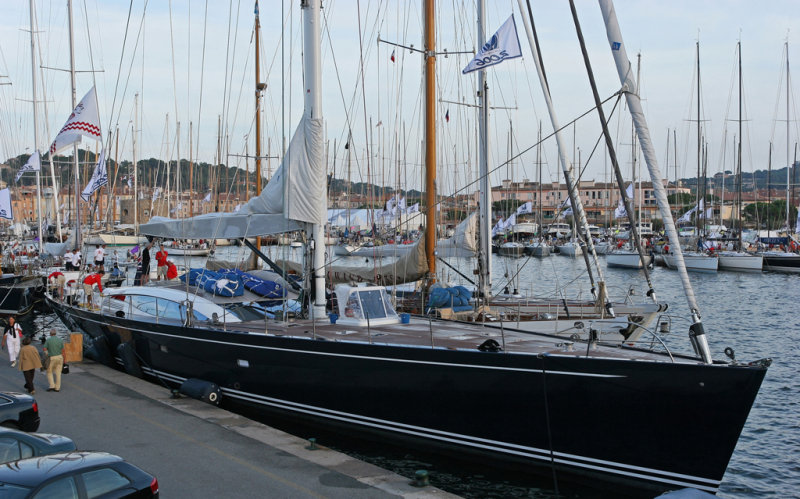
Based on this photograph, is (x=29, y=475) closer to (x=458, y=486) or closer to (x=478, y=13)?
(x=458, y=486)

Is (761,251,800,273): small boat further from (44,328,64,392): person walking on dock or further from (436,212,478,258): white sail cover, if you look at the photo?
(44,328,64,392): person walking on dock

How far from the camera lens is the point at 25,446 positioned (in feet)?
27.9

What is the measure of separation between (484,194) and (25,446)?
1442cm

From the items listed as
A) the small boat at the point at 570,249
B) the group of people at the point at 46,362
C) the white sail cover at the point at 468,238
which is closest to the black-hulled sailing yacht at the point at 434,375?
the group of people at the point at 46,362

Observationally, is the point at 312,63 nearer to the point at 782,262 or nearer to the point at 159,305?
the point at 159,305

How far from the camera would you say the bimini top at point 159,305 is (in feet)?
53.9

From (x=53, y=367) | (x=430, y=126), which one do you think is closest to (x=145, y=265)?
(x=53, y=367)

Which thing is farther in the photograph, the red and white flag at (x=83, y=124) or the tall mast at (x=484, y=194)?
the red and white flag at (x=83, y=124)

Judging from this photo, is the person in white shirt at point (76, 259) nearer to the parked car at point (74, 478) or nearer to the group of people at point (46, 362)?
the group of people at point (46, 362)

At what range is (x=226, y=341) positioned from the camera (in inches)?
567

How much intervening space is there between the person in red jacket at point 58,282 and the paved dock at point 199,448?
9.10 metres

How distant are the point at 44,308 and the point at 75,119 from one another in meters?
12.5

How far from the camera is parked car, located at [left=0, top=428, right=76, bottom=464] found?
8312mm

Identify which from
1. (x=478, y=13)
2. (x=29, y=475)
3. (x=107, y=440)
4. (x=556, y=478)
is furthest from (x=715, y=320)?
(x=29, y=475)
